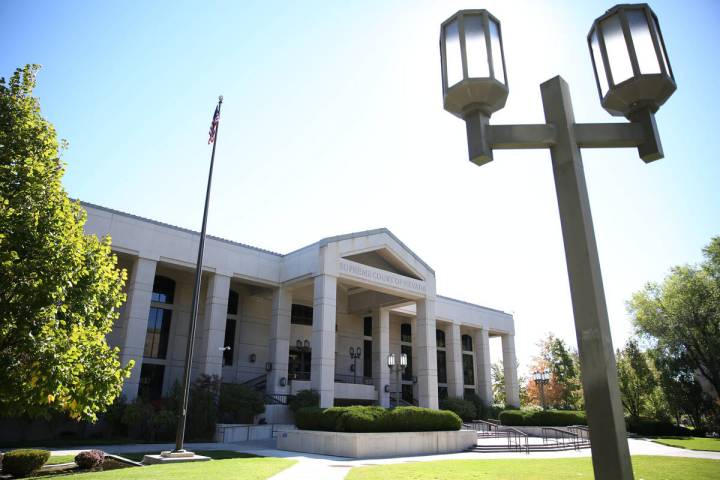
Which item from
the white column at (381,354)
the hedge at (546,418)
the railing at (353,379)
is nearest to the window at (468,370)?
the hedge at (546,418)

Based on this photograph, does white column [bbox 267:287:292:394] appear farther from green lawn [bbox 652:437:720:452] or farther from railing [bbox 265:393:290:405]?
green lawn [bbox 652:437:720:452]

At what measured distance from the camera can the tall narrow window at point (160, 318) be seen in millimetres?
27672

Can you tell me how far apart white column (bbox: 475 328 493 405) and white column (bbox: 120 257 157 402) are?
29742 millimetres

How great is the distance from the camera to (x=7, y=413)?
966cm

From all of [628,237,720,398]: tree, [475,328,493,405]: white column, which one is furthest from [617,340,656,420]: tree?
[475,328,493,405]: white column

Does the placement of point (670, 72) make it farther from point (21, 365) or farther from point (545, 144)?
point (21, 365)

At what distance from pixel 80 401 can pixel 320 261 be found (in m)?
17.1

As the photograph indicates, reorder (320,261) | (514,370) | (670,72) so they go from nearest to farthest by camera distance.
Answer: (670,72)
(320,261)
(514,370)

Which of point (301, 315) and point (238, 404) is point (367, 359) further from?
point (238, 404)

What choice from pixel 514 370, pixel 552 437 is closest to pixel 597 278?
pixel 552 437

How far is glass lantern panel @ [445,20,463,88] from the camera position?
3.52 metres

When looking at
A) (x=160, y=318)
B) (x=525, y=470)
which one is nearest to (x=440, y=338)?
(x=160, y=318)

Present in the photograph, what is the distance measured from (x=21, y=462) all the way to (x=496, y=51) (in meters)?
14.2

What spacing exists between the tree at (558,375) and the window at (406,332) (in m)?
19.5
